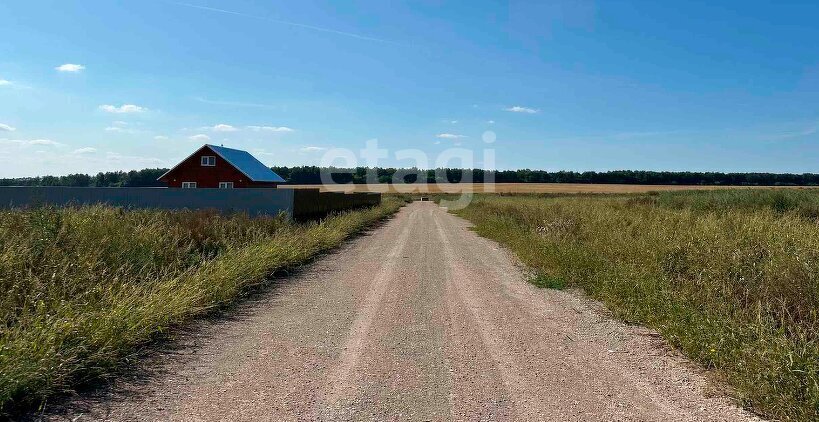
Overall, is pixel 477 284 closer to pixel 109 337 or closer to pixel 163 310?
pixel 163 310

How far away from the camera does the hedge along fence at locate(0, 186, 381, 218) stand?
21.0m

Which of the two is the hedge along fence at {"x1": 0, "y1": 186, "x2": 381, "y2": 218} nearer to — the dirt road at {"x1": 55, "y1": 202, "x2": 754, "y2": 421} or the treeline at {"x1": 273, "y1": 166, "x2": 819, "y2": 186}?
the dirt road at {"x1": 55, "y1": 202, "x2": 754, "y2": 421}

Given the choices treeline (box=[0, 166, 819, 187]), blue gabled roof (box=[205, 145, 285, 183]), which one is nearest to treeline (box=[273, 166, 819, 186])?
treeline (box=[0, 166, 819, 187])

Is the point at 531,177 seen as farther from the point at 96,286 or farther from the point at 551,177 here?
the point at 96,286

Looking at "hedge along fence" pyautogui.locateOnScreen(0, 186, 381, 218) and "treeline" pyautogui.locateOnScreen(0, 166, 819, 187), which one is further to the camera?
"treeline" pyautogui.locateOnScreen(0, 166, 819, 187)

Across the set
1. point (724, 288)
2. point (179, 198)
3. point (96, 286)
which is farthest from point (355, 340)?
point (179, 198)

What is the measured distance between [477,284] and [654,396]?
5.61 m

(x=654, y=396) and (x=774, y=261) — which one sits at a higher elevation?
(x=774, y=261)

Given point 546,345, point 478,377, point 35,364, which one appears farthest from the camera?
point 546,345

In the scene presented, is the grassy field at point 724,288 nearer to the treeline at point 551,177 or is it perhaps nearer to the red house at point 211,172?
the red house at point 211,172

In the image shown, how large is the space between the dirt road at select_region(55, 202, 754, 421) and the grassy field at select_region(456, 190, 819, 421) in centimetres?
33

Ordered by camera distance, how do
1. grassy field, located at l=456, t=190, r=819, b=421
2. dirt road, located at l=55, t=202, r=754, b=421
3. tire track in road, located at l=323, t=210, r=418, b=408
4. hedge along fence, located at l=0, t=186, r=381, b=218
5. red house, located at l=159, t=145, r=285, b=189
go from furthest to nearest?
red house, located at l=159, t=145, r=285, b=189, hedge along fence, located at l=0, t=186, r=381, b=218, tire track in road, located at l=323, t=210, r=418, b=408, grassy field, located at l=456, t=190, r=819, b=421, dirt road, located at l=55, t=202, r=754, b=421

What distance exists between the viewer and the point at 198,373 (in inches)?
188

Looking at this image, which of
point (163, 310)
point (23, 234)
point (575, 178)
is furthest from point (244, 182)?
point (575, 178)
